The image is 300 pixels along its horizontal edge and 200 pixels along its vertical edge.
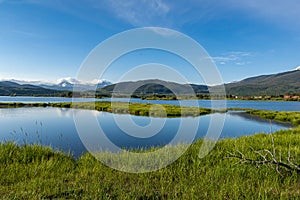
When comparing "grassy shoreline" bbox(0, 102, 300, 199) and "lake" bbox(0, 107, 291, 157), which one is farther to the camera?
"lake" bbox(0, 107, 291, 157)

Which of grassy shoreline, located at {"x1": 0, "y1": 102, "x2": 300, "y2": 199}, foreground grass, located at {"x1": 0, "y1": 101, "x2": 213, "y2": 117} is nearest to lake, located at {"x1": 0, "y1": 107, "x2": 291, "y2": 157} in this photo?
grassy shoreline, located at {"x1": 0, "y1": 102, "x2": 300, "y2": 199}

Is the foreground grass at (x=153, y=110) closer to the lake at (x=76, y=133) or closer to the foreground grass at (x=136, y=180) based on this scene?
the lake at (x=76, y=133)

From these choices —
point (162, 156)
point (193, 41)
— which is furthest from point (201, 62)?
point (162, 156)

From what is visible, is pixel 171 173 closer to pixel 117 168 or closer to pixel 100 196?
pixel 117 168

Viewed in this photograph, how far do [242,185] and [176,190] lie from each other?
1.65 meters

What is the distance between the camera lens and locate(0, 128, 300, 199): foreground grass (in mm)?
5129

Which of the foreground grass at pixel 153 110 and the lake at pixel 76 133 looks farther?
the foreground grass at pixel 153 110

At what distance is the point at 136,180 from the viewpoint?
20.7 ft

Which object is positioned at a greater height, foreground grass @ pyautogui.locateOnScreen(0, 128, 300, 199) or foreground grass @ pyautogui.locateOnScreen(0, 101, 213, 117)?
foreground grass @ pyautogui.locateOnScreen(0, 128, 300, 199)

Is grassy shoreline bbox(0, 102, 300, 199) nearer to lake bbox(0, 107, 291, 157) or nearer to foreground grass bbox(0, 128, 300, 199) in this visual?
foreground grass bbox(0, 128, 300, 199)

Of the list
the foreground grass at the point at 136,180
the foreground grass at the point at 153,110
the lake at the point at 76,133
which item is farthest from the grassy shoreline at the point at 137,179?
the foreground grass at the point at 153,110

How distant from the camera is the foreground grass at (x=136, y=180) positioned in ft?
16.8

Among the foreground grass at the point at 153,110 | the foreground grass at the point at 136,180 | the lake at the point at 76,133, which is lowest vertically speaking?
the lake at the point at 76,133

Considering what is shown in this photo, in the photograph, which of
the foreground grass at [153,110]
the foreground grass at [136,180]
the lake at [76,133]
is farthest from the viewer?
the foreground grass at [153,110]
